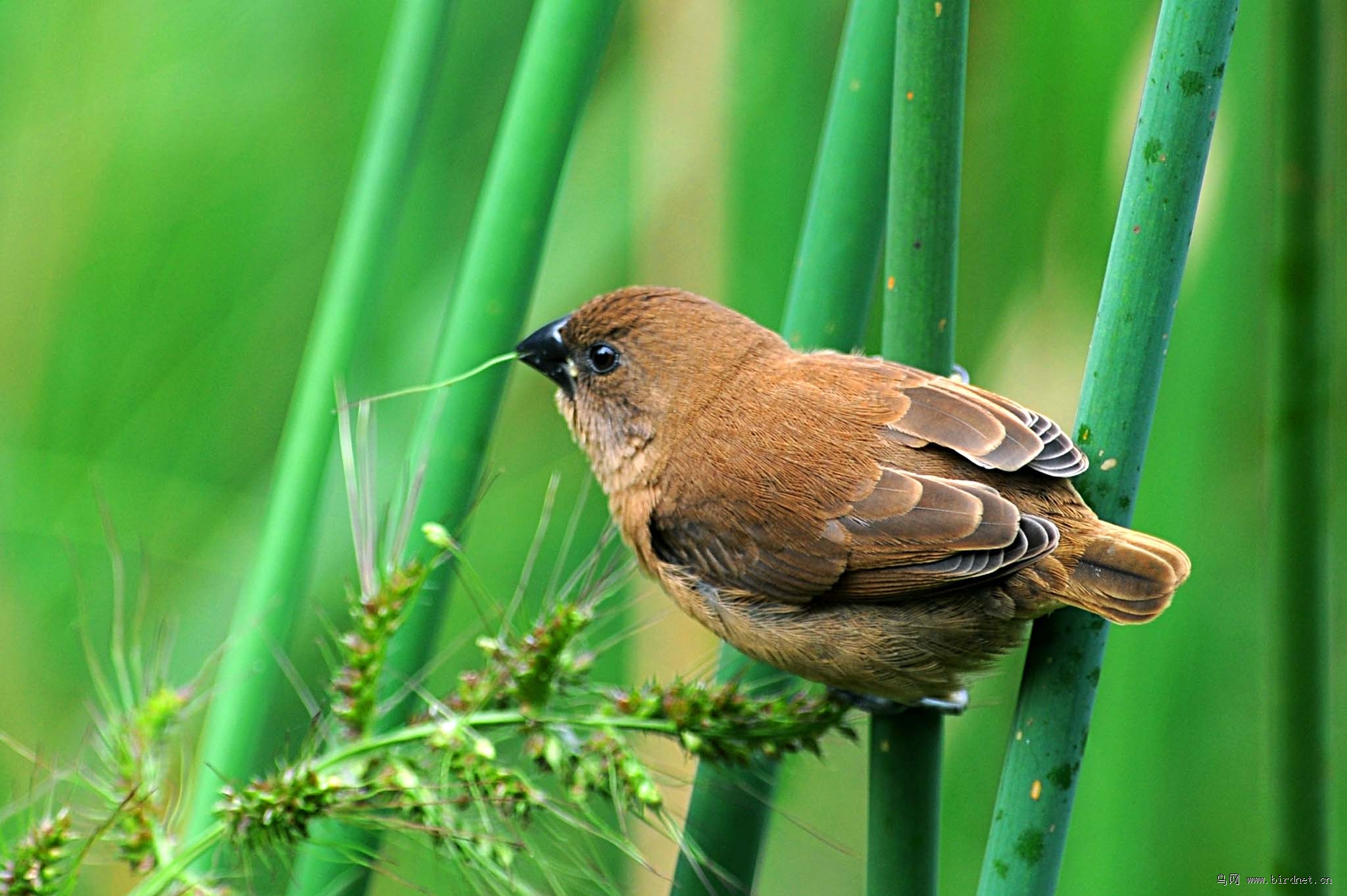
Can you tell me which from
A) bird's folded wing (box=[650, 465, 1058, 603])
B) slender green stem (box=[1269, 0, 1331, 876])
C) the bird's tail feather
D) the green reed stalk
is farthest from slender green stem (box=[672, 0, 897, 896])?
slender green stem (box=[1269, 0, 1331, 876])

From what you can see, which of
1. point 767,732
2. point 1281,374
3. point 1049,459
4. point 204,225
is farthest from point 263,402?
point 1281,374

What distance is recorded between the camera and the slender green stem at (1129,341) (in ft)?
3.93

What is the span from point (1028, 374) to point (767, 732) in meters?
0.92

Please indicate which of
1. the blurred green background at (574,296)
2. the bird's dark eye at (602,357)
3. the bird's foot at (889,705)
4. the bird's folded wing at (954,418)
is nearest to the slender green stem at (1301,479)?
the blurred green background at (574,296)

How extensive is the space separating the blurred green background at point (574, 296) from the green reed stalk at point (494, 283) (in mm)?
500

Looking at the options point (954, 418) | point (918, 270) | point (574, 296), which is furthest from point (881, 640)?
point (574, 296)

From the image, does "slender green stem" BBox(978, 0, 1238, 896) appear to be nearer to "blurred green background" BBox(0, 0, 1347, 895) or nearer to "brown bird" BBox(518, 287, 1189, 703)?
"brown bird" BBox(518, 287, 1189, 703)

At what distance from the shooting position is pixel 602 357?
2.11 m

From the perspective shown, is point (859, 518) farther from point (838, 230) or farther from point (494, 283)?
point (494, 283)

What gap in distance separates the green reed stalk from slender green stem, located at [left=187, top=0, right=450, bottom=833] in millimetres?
139

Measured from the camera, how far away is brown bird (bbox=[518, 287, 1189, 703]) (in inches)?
61.1

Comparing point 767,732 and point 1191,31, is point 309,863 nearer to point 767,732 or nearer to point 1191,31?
point 767,732

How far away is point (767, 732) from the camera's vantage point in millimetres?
1512

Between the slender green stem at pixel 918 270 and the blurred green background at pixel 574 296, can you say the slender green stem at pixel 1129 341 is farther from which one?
the blurred green background at pixel 574 296
